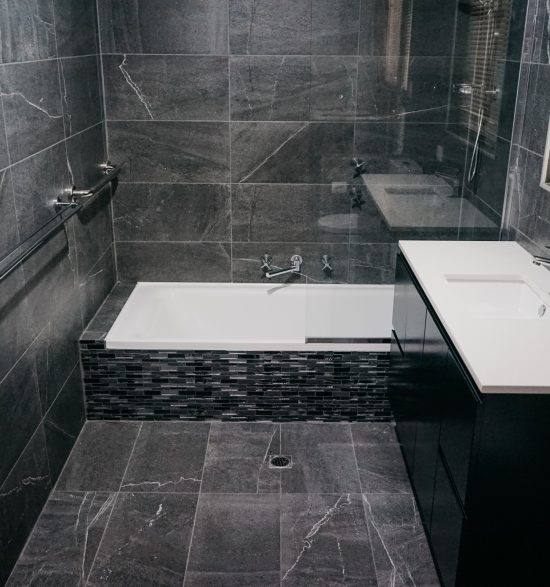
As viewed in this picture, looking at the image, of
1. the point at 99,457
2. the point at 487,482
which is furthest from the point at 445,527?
the point at 99,457

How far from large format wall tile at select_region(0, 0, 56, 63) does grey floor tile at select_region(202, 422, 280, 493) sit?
170 cm

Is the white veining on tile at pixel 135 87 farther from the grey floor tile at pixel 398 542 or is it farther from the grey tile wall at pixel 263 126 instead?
the grey floor tile at pixel 398 542

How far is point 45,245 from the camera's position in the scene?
8.94 feet

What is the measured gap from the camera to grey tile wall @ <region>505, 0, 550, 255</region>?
2785 millimetres

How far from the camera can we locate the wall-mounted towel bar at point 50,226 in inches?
86.1

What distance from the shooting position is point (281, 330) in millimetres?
3756

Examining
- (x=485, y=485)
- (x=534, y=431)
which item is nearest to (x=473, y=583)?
(x=485, y=485)

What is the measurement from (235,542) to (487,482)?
3.37 ft

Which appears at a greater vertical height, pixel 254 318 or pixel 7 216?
pixel 7 216

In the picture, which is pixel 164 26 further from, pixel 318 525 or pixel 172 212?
pixel 318 525

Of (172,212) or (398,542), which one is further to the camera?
(172,212)

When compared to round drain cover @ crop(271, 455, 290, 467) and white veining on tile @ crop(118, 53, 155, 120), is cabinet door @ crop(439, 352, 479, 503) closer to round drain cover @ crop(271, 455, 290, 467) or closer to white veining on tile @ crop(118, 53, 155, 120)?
round drain cover @ crop(271, 455, 290, 467)

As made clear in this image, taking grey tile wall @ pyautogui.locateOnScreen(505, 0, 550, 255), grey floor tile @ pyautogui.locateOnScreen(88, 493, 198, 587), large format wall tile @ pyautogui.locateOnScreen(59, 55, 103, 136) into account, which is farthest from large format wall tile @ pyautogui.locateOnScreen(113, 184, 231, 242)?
grey floor tile @ pyautogui.locateOnScreen(88, 493, 198, 587)

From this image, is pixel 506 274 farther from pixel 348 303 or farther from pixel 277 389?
pixel 277 389
